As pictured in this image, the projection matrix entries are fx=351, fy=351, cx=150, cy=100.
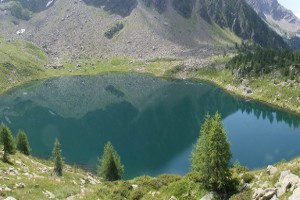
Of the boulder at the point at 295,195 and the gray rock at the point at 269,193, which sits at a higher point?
the boulder at the point at 295,195

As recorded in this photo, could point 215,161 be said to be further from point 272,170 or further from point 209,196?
point 272,170

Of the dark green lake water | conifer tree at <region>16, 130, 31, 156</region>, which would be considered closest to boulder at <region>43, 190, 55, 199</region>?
conifer tree at <region>16, 130, 31, 156</region>

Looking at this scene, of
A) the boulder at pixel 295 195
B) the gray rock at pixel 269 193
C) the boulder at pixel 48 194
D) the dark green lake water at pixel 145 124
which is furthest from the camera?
the dark green lake water at pixel 145 124

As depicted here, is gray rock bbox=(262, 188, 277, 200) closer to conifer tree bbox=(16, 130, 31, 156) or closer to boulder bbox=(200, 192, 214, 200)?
boulder bbox=(200, 192, 214, 200)

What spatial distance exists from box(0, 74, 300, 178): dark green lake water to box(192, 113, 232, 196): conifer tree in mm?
51068

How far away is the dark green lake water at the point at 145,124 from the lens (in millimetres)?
97750

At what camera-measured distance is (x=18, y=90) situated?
199 m

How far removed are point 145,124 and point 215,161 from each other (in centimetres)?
9705

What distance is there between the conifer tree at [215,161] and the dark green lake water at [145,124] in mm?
51068

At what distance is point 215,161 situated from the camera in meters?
35.0

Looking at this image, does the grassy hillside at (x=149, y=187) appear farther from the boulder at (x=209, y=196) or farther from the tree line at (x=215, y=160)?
the tree line at (x=215, y=160)

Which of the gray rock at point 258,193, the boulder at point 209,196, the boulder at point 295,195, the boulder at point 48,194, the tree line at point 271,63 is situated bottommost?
the boulder at point 48,194

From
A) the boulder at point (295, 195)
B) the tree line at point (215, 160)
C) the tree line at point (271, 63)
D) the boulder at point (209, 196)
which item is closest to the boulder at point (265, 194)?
the boulder at point (295, 195)

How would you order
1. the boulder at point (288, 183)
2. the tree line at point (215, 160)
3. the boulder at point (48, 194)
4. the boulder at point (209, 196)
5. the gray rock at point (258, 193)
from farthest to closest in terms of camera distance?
the boulder at point (48, 194) < the tree line at point (215, 160) < the boulder at point (209, 196) < the gray rock at point (258, 193) < the boulder at point (288, 183)
